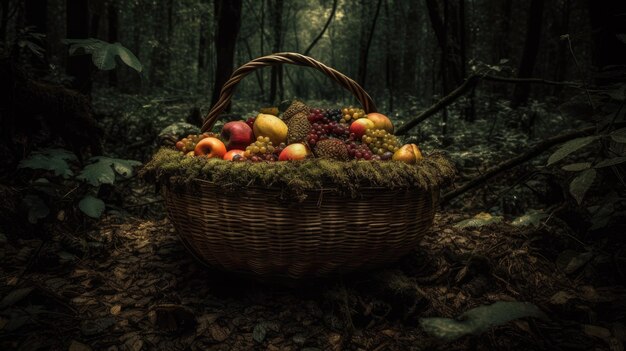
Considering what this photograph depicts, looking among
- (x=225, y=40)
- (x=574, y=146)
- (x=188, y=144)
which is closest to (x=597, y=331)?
(x=574, y=146)

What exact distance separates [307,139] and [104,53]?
50.9 inches

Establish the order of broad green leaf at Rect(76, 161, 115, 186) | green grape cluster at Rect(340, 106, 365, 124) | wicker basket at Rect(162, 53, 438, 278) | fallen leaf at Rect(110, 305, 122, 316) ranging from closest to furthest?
1. wicker basket at Rect(162, 53, 438, 278)
2. fallen leaf at Rect(110, 305, 122, 316)
3. broad green leaf at Rect(76, 161, 115, 186)
4. green grape cluster at Rect(340, 106, 365, 124)

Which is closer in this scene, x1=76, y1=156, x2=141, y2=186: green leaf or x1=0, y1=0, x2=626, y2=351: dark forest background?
x1=0, y1=0, x2=626, y2=351: dark forest background

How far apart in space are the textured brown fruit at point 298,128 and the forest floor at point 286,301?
827 millimetres

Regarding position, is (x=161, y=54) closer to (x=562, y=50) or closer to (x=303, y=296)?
(x=562, y=50)

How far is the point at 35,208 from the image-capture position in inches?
74.7

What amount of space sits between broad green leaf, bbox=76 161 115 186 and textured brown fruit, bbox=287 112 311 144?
99 cm

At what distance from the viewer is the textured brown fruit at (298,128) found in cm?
211

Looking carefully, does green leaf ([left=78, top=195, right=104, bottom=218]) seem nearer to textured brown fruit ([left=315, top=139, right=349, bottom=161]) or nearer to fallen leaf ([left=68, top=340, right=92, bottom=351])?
fallen leaf ([left=68, top=340, right=92, bottom=351])

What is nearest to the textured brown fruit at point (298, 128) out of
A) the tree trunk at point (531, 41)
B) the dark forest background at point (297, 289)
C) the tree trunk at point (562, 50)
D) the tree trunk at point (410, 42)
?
the dark forest background at point (297, 289)

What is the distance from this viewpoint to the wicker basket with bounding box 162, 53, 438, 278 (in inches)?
57.9

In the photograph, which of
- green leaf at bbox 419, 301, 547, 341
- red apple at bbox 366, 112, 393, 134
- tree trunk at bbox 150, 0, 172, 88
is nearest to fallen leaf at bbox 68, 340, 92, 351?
green leaf at bbox 419, 301, 547, 341

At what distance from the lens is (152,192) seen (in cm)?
340

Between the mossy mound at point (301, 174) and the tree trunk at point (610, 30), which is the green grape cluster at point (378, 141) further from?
the tree trunk at point (610, 30)
